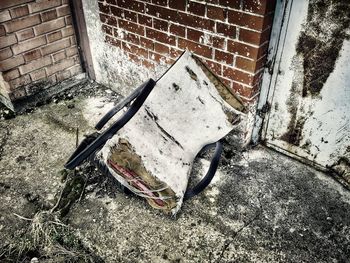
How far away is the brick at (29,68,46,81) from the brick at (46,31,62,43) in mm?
283

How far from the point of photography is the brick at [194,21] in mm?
2059

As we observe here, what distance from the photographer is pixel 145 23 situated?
2453 millimetres

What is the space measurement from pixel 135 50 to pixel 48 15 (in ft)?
2.87

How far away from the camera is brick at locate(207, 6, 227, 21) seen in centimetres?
196

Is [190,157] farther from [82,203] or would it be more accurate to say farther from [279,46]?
[279,46]

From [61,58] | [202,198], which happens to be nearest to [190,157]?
[202,198]

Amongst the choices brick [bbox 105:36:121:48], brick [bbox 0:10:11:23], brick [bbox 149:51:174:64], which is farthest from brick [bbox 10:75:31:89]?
brick [bbox 149:51:174:64]

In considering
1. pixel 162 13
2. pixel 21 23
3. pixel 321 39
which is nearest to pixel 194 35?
pixel 162 13

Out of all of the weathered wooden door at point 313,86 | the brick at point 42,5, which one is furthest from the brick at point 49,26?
the weathered wooden door at point 313,86

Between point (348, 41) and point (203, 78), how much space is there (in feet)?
2.68

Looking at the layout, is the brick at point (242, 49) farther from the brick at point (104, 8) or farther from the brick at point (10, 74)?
the brick at point (10, 74)

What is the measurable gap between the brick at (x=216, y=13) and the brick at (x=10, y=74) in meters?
1.80

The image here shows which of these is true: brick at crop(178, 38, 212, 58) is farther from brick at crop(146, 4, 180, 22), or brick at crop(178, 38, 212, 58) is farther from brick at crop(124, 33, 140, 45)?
brick at crop(124, 33, 140, 45)

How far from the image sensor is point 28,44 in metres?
2.81
